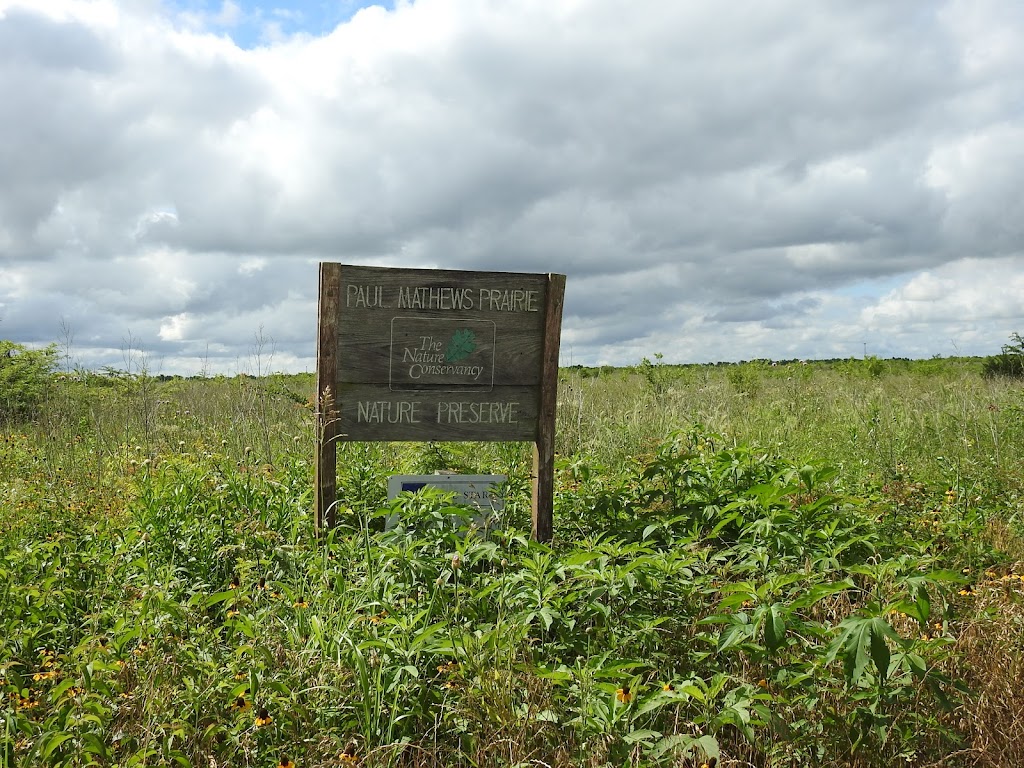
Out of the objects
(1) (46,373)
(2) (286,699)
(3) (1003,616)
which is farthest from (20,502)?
(1) (46,373)

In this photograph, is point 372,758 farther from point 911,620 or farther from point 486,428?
point 486,428

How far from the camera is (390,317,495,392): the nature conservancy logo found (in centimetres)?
523

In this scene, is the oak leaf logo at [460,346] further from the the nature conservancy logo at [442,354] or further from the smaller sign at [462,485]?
the smaller sign at [462,485]

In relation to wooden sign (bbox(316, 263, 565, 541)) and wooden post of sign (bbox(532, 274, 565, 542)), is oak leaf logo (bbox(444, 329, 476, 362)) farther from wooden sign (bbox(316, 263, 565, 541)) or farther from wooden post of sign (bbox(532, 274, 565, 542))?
wooden post of sign (bbox(532, 274, 565, 542))

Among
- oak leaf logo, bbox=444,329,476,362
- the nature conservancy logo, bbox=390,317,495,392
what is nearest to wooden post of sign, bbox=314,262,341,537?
the nature conservancy logo, bbox=390,317,495,392

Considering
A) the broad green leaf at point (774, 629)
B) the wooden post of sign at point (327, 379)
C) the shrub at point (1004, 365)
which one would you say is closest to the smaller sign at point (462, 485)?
the wooden post of sign at point (327, 379)

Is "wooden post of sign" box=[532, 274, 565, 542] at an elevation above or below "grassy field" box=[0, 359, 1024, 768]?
above

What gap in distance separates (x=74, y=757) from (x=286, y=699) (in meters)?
0.67

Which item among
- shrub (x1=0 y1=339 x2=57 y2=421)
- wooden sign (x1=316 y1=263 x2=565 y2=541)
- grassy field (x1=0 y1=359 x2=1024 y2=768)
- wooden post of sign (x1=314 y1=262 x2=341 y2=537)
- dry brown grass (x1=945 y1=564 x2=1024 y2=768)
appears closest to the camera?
grassy field (x1=0 y1=359 x2=1024 y2=768)

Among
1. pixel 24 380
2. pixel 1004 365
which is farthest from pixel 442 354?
pixel 1004 365

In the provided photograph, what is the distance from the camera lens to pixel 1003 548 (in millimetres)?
4953

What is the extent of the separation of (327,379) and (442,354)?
0.77 m

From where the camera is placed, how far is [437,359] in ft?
17.4

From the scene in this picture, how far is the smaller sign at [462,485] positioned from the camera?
16.5 ft
